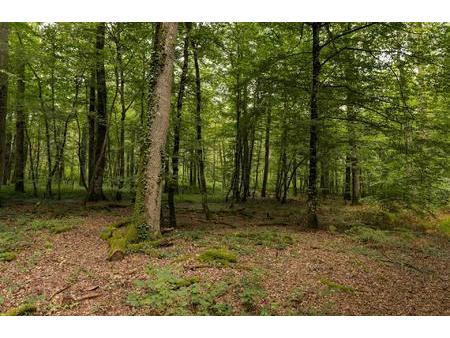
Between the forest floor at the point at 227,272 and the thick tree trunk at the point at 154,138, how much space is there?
943 mm

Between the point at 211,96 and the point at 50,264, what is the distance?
44.5 feet

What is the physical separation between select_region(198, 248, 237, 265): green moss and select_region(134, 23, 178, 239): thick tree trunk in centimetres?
201

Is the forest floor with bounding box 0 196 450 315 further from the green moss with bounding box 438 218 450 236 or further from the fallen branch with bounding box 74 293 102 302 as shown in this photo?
the green moss with bounding box 438 218 450 236

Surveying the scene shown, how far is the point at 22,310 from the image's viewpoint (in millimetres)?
4461

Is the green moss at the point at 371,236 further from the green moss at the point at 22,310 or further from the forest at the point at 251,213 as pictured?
the green moss at the point at 22,310

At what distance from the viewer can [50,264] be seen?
6.37 m

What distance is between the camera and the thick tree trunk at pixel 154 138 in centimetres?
763

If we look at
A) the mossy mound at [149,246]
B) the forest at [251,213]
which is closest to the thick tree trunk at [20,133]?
the forest at [251,213]

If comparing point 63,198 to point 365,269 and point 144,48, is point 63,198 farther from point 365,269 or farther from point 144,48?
point 365,269

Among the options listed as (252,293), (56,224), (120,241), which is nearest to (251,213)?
(120,241)

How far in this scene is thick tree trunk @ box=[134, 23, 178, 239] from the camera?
300 inches
